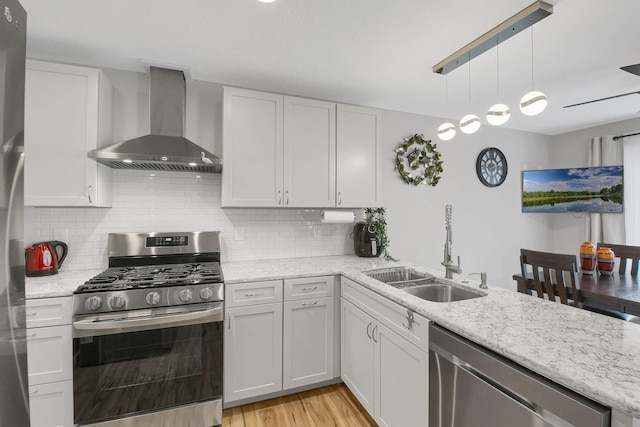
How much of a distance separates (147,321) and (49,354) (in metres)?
0.54

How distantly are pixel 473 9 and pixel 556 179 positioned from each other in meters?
3.41

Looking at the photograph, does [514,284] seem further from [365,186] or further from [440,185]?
[365,186]

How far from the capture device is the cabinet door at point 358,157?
273 cm

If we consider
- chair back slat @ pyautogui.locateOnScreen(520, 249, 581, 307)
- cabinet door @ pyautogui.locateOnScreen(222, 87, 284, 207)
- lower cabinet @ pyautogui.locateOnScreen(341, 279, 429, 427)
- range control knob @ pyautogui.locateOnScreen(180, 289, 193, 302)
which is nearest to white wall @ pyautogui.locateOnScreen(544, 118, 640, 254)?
chair back slat @ pyautogui.locateOnScreen(520, 249, 581, 307)

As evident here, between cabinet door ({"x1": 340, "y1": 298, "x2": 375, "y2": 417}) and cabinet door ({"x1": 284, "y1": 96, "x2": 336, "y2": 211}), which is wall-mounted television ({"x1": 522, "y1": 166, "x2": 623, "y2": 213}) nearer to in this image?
cabinet door ({"x1": 284, "y1": 96, "x2": 336, "y2": 211})

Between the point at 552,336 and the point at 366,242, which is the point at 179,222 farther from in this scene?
the point at 552,336

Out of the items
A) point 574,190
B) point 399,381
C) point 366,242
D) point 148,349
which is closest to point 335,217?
point 366,242

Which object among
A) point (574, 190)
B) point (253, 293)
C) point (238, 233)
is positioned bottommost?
point (253, 293)

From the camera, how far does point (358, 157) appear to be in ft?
9.18

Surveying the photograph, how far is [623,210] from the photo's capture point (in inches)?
140

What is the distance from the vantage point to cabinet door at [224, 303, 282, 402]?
206 centimetres

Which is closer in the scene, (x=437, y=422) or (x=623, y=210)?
(x=437, y=422)

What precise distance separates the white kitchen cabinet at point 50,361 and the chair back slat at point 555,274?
3302 millimetres

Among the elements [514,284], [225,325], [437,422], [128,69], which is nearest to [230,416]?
[225,325]
